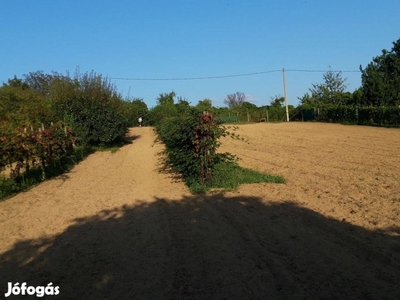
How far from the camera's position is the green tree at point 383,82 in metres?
41.8

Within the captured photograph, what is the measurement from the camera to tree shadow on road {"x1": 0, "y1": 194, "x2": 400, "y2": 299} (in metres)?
4.60

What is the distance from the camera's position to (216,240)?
638 cm

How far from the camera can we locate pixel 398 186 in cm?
918

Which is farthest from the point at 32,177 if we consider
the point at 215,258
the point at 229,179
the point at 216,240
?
the point at 215,258

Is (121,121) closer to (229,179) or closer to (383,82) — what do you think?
(229,179)

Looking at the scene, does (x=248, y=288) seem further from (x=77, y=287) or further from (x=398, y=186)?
(x=398, y=186)

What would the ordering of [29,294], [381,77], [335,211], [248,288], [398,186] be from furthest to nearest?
[381,77], [398,186], [335,211], [29,294], [248,288]

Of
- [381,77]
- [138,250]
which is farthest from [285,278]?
[381,77]

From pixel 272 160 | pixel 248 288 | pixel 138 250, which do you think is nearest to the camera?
pixel 248 288

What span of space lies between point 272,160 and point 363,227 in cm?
933

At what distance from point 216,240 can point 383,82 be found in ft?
135

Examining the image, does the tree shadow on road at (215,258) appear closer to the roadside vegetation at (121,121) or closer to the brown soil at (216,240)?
the brown soil at (216,240)

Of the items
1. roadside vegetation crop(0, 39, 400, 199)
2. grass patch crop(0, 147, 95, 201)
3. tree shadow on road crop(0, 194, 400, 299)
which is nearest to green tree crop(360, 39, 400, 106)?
roadside vegetation crop(0, 39, 400, 199)

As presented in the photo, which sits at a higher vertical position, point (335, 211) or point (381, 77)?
point (381, 77)
